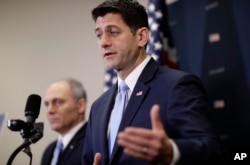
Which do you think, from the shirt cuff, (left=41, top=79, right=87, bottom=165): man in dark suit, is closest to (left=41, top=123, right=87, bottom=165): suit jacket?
(left=41, top=79, right=87, bottom=165): man in dark suit

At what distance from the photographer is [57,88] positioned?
130 inches

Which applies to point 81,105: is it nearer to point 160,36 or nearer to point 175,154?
point 160,36

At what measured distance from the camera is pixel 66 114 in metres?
3.18

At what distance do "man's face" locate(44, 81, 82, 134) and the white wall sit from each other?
2.57ft

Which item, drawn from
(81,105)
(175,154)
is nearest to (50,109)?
(81,105)

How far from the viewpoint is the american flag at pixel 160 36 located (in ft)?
10.2

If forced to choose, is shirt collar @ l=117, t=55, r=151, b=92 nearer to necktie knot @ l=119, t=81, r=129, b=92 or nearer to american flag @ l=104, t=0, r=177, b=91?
necktie knot @ l=119, t=81, r=129, b=92

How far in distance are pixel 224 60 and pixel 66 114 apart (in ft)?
4.36

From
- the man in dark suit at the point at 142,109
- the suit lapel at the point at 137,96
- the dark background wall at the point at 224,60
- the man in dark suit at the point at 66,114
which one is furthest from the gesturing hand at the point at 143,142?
the man in dark suit at the point at 66,114

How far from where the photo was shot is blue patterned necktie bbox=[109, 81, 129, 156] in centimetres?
175

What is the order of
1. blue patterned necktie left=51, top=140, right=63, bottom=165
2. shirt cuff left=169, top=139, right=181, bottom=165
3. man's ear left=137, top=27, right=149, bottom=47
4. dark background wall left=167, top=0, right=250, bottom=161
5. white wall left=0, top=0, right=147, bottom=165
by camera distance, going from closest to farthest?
1. shirt cuff left=169, top=139, right=181, bottom=165
2. man's ear left=137, top=27, right=149, bottom=47
3. dark background wall left=167, top=0, right=250, bottom=161
4. blue patterned necktie left=51, top=140, right=63, bottom=165
5. white wall left=0, top=0, right=147, bottom=165

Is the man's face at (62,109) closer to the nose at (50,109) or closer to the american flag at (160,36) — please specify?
the nose at (50,109)

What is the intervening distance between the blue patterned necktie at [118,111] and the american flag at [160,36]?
1248mm

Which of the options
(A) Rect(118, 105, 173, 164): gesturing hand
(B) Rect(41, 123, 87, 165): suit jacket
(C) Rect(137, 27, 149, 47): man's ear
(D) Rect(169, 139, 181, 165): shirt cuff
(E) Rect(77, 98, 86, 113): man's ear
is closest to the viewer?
(A) Rect(118, 105, 173, 164): gesturing hand
